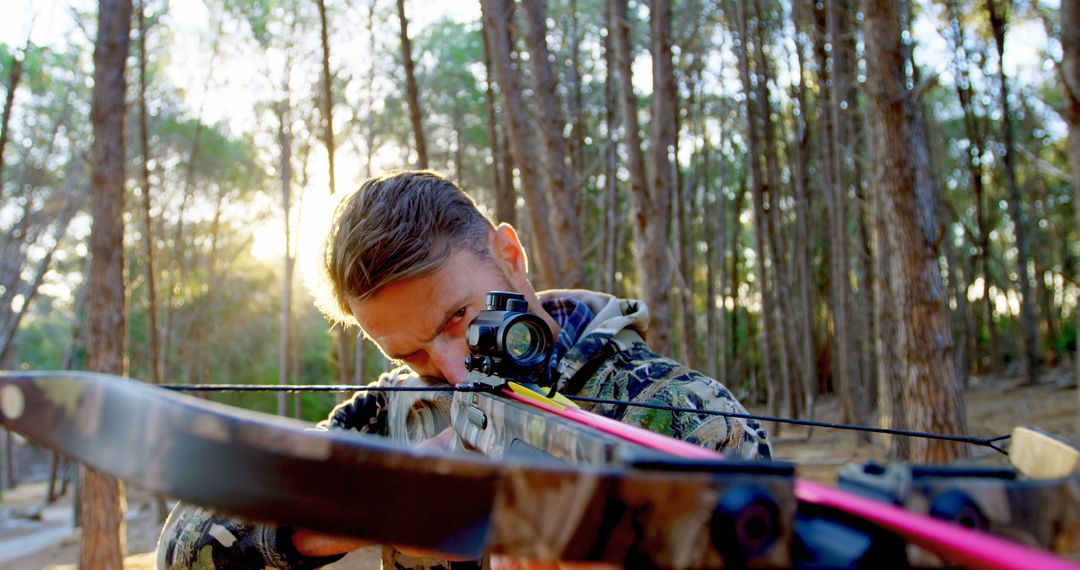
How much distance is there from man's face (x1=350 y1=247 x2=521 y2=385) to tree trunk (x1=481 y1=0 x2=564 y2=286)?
4.26 metres

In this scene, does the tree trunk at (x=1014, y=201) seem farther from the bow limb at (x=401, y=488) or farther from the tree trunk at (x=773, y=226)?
the bow limb at (x=401, y=488)

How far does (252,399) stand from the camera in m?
20.5

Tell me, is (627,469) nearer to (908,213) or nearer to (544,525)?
(544,525)

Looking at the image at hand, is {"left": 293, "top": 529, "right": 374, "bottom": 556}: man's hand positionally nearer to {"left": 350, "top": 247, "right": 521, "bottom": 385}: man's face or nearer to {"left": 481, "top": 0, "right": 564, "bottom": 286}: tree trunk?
{"left": 350, "top": 247, "right": 521, "bottom": 385}: man's face

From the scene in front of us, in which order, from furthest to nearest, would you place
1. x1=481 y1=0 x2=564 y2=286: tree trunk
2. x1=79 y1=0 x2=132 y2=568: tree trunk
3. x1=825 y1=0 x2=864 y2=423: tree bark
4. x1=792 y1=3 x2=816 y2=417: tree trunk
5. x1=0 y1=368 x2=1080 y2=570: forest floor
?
x1=792 y1=3 x2=816 y2=417: tree trunk < x1=825 y1=0 x2=864 y2=423: tree bark < x1=0 y1=368 x2=1080 y2=570: forest floor < x1=79 y1=0 x2=132 y2=568: tree trunk < x1=481 y1=0 x2=564 y2=286: tree trunk

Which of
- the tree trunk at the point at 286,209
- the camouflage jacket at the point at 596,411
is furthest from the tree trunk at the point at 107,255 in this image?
the tree trunk at the point at 286,209

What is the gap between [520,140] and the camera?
6.08 meters

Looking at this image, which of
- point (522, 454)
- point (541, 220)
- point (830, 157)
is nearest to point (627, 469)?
point (522, 454)

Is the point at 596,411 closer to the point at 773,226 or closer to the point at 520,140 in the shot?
the point at 520,140

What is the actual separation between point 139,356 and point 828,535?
27903 mm

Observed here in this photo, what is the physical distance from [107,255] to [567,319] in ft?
22.6

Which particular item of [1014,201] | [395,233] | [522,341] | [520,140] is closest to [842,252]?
[1014,201]

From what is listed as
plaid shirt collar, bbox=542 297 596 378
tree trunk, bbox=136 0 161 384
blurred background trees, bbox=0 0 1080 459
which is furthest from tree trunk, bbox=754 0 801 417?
plaid shirt collar, bbox=542 297 596 378

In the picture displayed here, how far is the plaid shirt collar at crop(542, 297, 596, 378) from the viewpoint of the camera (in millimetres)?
1956
